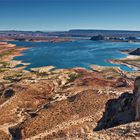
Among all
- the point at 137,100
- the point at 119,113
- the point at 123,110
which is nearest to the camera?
the point at 137,100

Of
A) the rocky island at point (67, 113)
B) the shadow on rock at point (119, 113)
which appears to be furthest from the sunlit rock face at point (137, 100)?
the shadow on rock at point (119, 113)

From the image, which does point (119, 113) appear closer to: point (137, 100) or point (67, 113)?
point (137, 100)

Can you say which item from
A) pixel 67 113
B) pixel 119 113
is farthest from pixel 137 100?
pixel 67 113

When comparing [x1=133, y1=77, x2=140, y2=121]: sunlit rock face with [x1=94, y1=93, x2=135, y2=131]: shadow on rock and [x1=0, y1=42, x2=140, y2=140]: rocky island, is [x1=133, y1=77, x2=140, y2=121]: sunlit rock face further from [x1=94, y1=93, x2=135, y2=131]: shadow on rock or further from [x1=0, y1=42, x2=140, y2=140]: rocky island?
[x1=94, y1=93, x2=135, y2=131]: shadow on rock

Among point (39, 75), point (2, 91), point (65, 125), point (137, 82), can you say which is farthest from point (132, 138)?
point (39, 75)

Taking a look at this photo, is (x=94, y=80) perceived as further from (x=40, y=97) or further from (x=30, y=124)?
(x=30, y=124)

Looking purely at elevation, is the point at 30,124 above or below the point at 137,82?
below

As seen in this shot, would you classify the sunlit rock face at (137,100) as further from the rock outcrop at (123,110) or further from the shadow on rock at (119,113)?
the shadow on rock at (119,113)

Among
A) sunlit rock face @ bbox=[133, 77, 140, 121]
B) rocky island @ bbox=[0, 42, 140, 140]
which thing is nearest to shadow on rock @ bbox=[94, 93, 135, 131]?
rocky island @ bbox=[0, 42, 140, 140]
